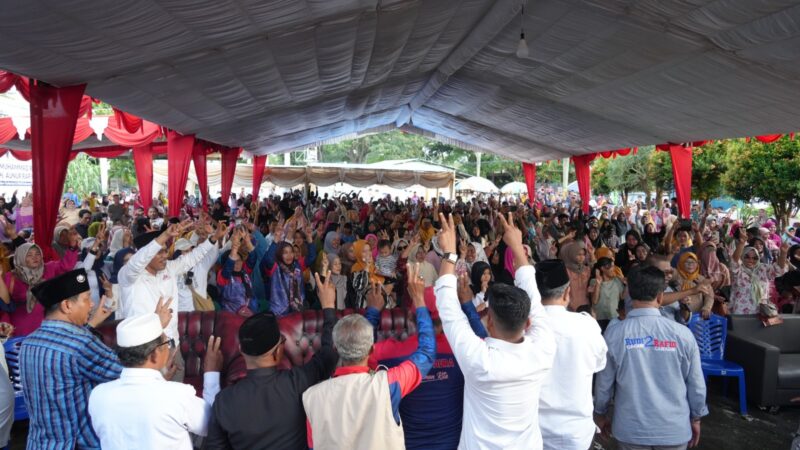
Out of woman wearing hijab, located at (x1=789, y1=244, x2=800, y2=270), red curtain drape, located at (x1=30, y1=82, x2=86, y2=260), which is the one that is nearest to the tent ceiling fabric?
red curtain drape, located at (x1=30, y1=82, x2=86, y2=260)

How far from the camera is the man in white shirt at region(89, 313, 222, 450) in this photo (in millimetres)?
1750

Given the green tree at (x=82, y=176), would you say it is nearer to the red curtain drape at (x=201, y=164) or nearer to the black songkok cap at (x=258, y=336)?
the red curtain drape at (x=201, y=164)

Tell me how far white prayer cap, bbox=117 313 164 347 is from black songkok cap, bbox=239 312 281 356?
0.33m

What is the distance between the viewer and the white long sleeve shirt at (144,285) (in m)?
3.14

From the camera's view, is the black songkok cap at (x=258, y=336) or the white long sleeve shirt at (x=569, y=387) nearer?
the black songkok cap at (x=258, y=336)

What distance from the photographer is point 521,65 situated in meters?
9.00

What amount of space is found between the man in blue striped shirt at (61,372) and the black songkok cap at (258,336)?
728 mm

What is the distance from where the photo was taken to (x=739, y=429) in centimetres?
399

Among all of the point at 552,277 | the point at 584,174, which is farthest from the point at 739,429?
the point at 584,174

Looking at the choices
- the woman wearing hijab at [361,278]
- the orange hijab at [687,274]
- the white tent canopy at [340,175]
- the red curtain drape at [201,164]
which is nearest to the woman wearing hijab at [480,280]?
the woman wearing hijab at [361,278]

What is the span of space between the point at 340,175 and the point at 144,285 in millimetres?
17264

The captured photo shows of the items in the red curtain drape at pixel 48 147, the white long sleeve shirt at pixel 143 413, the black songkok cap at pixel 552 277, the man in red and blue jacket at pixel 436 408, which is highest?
the red curtain drape at pixel 48 147

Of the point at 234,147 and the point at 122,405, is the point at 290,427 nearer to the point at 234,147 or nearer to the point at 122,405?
the point at 122,405

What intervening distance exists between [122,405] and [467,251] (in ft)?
13.6
